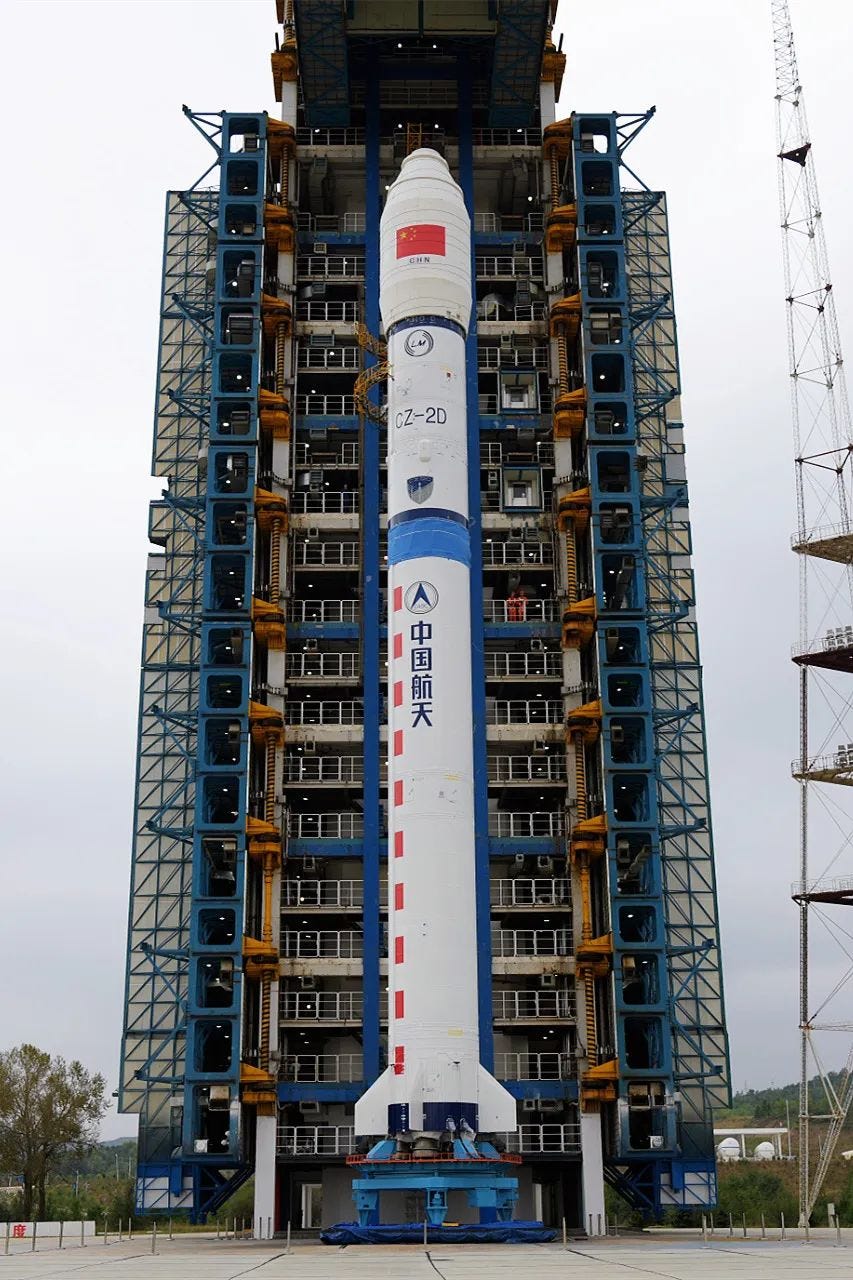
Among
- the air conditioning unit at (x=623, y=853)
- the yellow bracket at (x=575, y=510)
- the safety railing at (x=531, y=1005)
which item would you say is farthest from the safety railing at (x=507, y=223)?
the safety railing at (x=531, y=1005)

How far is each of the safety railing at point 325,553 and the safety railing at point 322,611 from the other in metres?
1.50

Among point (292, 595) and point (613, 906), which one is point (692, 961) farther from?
point (292, 595)

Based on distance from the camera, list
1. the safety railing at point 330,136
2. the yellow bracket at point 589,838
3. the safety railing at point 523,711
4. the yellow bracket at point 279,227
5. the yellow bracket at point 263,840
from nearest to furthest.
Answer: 1. the yellow bracket at point 263,840
2. the yellow bracket at point 589,838
3. the safety railing at point 523,711
4. the yellow bracket at point 279,227
5. the safety railing at point 330,136

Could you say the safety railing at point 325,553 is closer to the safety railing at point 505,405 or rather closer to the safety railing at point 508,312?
the safety railing at point 505,405

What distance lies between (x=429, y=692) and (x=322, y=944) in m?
15.8

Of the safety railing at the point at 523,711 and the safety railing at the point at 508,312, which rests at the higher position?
the safety railing at the point at 508,312

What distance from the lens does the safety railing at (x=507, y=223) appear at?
59.2 metres

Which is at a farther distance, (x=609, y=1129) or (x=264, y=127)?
(x=264, y=127)

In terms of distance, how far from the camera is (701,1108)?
160 feet

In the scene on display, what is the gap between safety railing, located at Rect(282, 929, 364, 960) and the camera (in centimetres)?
5012

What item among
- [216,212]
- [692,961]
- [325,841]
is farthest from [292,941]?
[216,212]

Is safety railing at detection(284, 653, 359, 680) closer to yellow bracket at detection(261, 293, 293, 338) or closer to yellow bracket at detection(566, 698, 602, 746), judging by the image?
yellow bracket at detection(566, 698, 602, 746)

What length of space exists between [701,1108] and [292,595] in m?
23.0

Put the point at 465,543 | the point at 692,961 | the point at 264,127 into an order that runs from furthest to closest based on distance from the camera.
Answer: the point at 264,127, the point at 692,961, the point at 465,543
